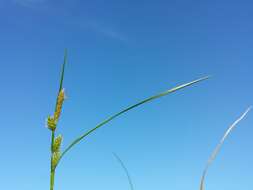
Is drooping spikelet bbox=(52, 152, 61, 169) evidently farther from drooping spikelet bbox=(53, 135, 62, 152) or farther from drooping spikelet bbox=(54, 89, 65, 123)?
drooping spikelet bbox=(54, 89, 65, 123)

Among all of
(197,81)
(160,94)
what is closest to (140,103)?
(160,94)

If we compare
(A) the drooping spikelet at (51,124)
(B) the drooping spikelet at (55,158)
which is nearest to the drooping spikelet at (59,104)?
(A) the drooping spikelet at (51,124)

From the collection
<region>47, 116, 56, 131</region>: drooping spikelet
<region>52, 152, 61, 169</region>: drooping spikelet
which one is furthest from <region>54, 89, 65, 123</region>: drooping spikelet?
<region>52, 152, 61, 169</region>: drooping spikelet

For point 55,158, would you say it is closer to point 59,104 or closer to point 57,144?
point 57,144

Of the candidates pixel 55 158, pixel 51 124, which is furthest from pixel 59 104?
pixel 55 158

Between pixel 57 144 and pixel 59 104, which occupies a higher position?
pixel 59 104

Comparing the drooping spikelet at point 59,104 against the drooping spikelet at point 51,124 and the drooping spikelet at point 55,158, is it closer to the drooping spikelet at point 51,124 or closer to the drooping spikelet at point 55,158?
the drooping spikelet at point 51,124

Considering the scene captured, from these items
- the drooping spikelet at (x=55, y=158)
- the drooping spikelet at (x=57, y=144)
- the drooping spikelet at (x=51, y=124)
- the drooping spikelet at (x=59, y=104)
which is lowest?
the drooping spikelet at (x=55, y=158)

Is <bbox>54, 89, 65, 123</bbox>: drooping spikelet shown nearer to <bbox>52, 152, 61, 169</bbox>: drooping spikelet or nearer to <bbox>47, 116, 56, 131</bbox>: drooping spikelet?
<bbox>47, 116, 56, 131</bbox>: drooping spikelet

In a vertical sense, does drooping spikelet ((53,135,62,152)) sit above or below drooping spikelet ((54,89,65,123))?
below

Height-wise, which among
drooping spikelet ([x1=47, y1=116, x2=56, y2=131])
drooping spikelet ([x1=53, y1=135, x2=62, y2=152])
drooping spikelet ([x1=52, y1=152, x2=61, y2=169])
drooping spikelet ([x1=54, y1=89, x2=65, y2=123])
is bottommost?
drooping spikelet ([x1=52, y1=152, x2=61, y2=169])

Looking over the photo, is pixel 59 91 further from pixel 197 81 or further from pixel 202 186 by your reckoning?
pixel 202 186
